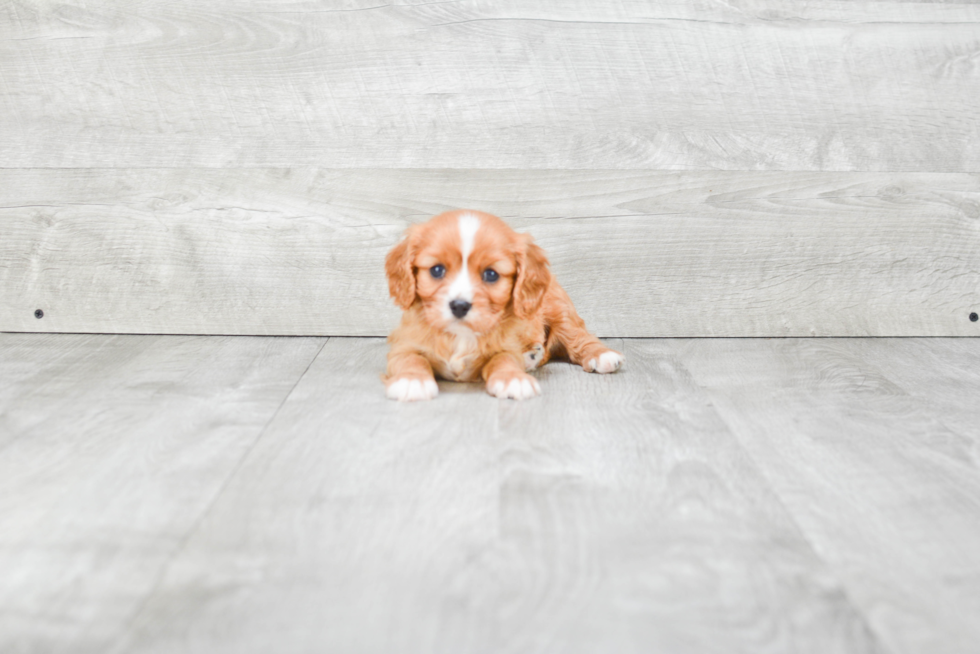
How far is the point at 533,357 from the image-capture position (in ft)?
6.41

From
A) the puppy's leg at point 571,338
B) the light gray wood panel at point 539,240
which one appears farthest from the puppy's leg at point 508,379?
the light gray wood panel at point 539,240

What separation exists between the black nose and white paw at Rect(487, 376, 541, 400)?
176 millimetres

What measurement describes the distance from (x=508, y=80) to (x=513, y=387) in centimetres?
100

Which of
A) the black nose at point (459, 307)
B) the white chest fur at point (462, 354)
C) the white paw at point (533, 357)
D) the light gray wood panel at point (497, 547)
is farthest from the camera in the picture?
the white paw at point (533, 357)

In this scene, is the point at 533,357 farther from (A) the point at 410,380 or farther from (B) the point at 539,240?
(B) the point at 539,240

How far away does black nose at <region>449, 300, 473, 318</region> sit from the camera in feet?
5.46

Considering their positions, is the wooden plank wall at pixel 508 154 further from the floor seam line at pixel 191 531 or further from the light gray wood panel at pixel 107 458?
the floor seam line at pixel 191 531

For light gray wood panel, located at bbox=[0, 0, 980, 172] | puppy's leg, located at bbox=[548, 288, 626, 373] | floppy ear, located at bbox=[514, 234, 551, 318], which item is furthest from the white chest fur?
light gray wood panel, located at bbox=[0, 0, 980, 172]

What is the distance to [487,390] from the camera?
1785 millimetres

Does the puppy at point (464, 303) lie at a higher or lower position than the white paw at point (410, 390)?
higher

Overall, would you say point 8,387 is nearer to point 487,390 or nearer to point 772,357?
point 487,390

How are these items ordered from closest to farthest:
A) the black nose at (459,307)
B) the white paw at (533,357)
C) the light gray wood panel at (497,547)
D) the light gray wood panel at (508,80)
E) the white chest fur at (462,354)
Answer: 1. the light gray wood panel at (497,547)
2. the black nose at (459,307)
3. the white chest fur at (462,354)
4. the white paw at (533,357)
5. the light gray wood panel at (508,80)

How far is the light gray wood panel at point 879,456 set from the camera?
3.28 feet

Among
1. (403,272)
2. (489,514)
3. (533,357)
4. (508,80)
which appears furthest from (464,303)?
(508,80)
